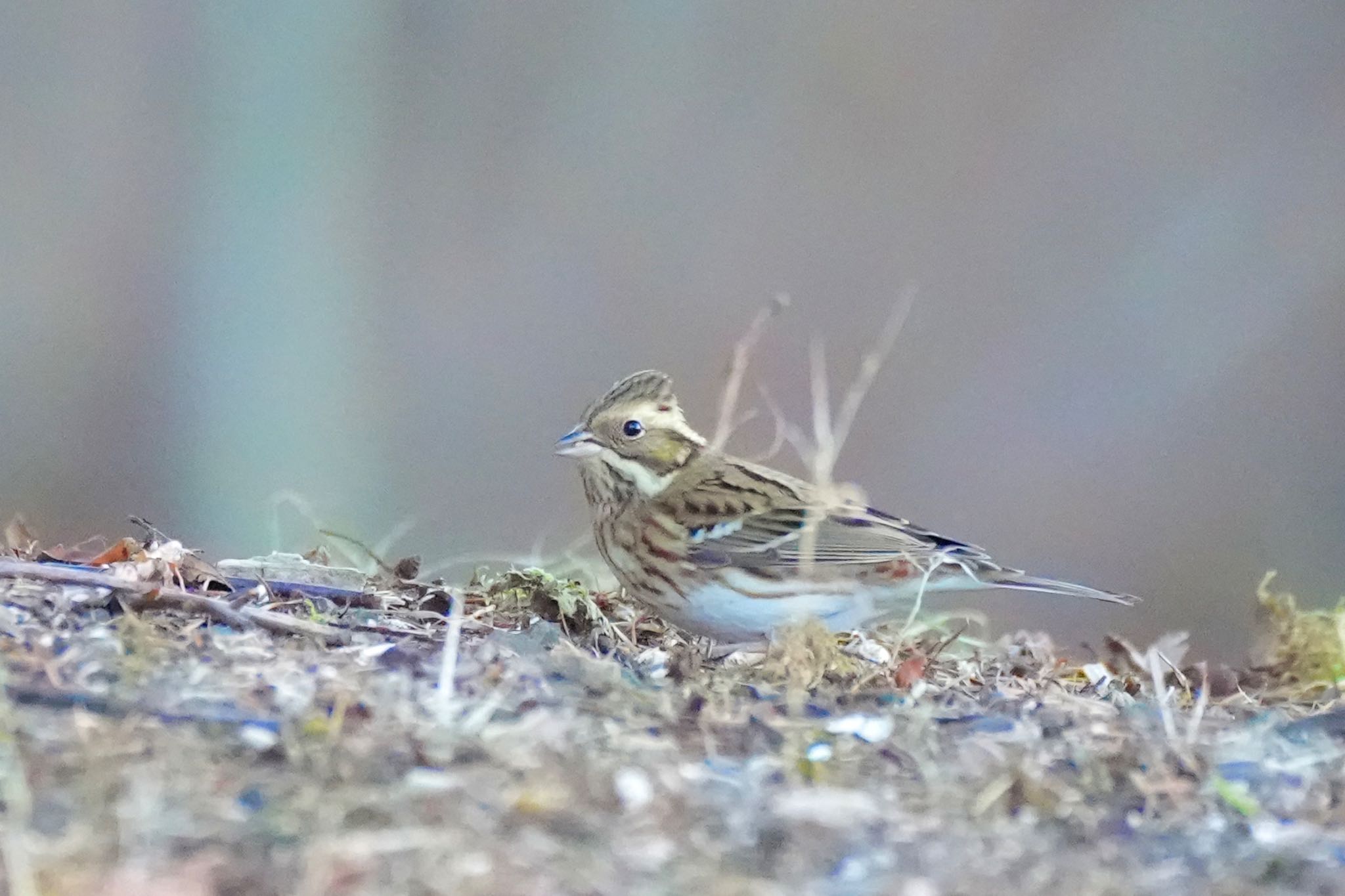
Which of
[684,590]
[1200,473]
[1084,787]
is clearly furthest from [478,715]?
[1200,473]

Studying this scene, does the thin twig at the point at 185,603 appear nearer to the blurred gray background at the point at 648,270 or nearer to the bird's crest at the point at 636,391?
the bird's crest at the point at 636,391

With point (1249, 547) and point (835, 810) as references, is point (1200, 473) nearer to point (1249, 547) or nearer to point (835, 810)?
point (1249, 547)

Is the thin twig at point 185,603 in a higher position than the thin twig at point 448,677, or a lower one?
higher

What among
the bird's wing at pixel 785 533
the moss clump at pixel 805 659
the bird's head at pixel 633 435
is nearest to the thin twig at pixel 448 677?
the moss clump at pixel 805 659

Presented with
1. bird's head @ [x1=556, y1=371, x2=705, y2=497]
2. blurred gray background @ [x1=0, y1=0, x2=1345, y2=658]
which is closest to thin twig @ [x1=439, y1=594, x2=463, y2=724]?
bird's head @ [x1=556, y1=371, x2=705, y2=497]

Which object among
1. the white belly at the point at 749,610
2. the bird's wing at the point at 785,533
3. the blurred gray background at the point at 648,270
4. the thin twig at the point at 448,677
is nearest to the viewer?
the thin twig at the point at 448,677

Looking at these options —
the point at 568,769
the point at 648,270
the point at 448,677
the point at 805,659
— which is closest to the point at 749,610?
the point at 805,659
